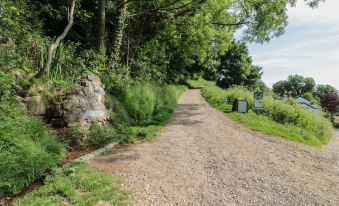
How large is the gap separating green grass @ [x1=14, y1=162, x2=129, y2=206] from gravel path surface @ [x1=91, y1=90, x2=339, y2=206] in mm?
297

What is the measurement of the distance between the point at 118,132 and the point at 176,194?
4.20 meters

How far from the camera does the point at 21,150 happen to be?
5.09 meters

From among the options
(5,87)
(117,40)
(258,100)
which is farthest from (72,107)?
(258,100)

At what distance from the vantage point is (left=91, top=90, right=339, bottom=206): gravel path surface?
545 centimetres

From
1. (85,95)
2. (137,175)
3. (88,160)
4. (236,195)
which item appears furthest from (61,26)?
(236,195)

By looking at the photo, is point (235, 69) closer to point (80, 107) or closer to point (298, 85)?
point (80, 107)

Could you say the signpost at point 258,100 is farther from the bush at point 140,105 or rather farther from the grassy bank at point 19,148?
the grassy bank at point 19,148

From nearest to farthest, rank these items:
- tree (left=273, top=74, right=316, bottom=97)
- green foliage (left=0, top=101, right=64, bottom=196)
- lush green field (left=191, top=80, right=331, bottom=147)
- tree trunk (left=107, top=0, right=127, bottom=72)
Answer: green foliage (left=0, top=101, right=64, bottom=196)
lush green field (left=191, top=80, right=331, bottom=147)
tree trunk (left=107, top=0, right=127, bottom=72)
tree (left=273, top=74, right=316, bottom=97)

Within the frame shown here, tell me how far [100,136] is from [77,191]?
3187mm

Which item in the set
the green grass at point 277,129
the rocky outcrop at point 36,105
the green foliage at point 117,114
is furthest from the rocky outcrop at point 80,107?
the green grass at point 277,129

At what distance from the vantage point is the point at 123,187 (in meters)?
5.37

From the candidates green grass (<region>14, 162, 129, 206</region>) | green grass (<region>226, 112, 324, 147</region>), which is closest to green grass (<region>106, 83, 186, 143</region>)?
green grass (<region>14, 162, 129, 206</region>)

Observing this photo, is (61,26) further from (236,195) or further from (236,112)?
(236,195)

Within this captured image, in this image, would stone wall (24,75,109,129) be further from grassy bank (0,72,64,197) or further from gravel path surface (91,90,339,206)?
gravel path surface (91,90,339,206)
